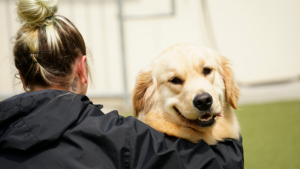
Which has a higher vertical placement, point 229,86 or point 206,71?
point 206,71

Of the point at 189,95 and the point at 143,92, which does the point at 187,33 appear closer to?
the point at 143,92

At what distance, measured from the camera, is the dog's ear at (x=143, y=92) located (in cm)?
206

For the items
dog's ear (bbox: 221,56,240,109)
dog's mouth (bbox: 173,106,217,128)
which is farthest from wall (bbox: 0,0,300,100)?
dog's mouth (bbox: 173,106,217,128)

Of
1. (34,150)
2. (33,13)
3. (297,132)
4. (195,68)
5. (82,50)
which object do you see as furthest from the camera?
→ (297,132)

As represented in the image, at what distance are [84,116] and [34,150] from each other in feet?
0.85

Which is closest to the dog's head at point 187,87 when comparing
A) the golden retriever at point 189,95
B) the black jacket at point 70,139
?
the golden retriever at point 189,95

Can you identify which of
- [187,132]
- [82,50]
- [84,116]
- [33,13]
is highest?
[33,13]

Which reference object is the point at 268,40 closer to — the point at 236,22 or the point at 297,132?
the point at 236,22

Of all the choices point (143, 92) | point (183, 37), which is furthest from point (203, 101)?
point (183, 37)

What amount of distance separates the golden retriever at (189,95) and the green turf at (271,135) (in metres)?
1.28

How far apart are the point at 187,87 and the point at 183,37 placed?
187 inches

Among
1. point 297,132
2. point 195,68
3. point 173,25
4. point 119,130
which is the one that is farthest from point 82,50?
point 173,25

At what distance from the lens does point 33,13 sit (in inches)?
53.4

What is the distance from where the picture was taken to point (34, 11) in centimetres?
135
